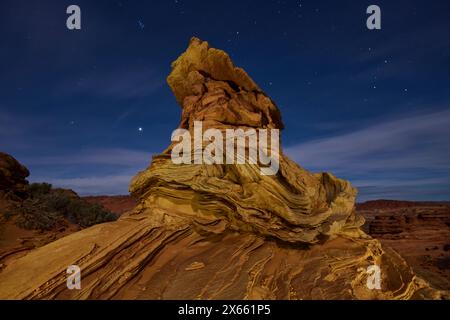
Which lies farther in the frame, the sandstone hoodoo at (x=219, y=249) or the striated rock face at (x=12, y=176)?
the striated rock face at (x=12, y=176)

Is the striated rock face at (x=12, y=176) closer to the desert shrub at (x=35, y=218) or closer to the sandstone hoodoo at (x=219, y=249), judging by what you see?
the desert shrub at (x=35, y=218)

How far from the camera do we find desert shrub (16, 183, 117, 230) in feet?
33.4

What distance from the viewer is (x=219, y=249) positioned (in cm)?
469

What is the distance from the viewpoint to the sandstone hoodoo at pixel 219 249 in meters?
3.85

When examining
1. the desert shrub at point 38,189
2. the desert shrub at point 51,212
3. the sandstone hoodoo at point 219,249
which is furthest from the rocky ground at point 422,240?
the desert shrub at point 38,189

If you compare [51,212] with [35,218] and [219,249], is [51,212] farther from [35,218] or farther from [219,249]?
[219,249]

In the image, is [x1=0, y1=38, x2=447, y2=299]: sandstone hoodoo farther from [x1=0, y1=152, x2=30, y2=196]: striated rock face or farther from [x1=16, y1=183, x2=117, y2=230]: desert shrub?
[x1=0, y1=152, x2=30, y2=196]: striated rock face

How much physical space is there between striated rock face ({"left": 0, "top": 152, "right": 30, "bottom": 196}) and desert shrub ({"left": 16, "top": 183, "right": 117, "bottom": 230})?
0.58m

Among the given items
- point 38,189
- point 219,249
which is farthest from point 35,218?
point 219,249

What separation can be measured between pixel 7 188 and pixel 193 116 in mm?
12230

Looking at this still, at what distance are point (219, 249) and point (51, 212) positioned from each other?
10.2 m

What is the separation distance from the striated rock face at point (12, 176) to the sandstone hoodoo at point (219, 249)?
37.8 ft
